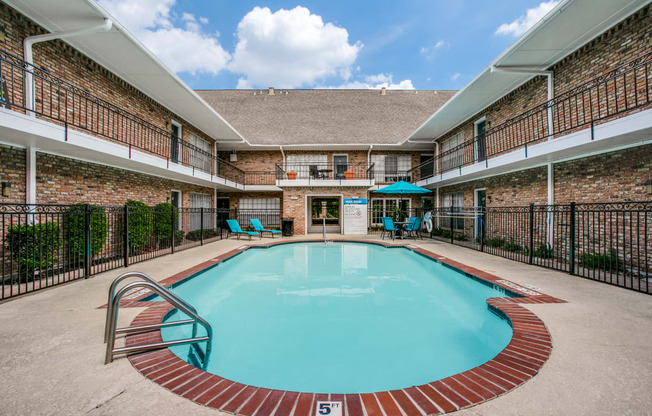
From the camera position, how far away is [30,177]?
19.4 ft

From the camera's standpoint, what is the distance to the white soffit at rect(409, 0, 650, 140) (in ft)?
19.1

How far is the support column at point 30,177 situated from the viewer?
5.85 metres

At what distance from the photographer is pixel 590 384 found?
6.65 feet

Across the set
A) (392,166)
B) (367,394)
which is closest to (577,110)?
(367,394)

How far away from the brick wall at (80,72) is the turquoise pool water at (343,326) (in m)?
5.86

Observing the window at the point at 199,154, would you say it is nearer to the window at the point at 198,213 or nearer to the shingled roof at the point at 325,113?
the window at the point at 198,213

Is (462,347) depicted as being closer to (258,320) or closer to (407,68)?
(258,320)

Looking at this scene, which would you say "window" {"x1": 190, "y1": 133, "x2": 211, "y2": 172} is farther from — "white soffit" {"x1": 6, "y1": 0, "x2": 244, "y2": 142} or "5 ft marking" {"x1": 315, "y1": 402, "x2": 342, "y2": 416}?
"5 ft marking" {"x1": 315, "y1": 402, "x2": 342, "y2": 416}

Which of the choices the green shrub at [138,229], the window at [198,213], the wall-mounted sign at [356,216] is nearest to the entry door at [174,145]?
the window at [198,213]

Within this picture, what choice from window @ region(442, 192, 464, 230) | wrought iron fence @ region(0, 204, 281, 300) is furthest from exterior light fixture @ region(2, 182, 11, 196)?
window @ region(442, 192, 464, 230)

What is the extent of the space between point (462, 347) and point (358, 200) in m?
12.1

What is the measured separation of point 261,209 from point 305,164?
13.1 feet

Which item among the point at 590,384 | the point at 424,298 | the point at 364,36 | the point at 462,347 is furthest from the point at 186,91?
the point at 364,36

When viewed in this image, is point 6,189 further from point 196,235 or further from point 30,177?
point 196,235
